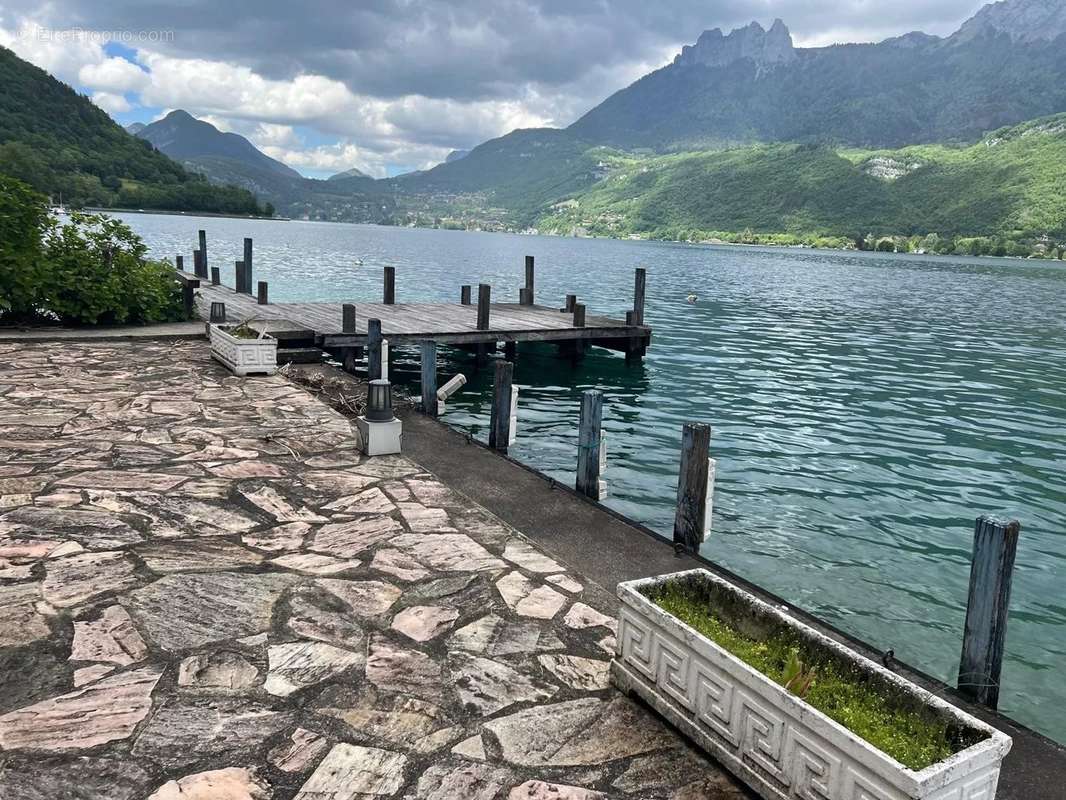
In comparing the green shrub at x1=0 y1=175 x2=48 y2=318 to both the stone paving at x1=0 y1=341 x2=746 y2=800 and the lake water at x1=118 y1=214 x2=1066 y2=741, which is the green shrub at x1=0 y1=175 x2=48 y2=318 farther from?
the lake water at x1=118 y1=214 x2=1066 y2=741

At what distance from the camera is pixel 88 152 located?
11031 cm

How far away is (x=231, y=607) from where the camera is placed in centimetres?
454

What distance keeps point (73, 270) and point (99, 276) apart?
0.45 m

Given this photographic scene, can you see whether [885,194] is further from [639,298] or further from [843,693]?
[843,693]

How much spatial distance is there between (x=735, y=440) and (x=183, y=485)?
9.98m

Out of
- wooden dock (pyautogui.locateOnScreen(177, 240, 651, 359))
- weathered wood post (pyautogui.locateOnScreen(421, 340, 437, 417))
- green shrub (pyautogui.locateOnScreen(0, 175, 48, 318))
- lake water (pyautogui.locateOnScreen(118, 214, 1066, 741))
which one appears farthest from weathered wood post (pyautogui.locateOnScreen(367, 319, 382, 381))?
green shrub (pyautogui.locateOnScreen(0, 175, 48, 318))

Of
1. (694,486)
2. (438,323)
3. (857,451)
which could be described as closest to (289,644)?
(694,486)

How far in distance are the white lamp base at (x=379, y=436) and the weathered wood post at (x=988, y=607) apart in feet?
17.8

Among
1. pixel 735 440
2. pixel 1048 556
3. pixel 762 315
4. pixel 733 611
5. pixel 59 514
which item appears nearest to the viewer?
pixel 733 611

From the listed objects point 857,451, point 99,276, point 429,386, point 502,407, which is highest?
point 99,276

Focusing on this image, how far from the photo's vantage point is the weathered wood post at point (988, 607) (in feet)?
14.1

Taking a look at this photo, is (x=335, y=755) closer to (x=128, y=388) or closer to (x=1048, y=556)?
(x=128, y=388)

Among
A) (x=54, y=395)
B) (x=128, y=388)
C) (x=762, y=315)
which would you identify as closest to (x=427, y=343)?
(x=128, y=388)

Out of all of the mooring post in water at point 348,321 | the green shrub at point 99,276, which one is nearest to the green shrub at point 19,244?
the green shrub at point 99,276
